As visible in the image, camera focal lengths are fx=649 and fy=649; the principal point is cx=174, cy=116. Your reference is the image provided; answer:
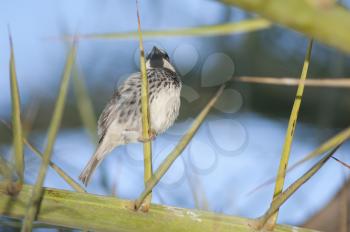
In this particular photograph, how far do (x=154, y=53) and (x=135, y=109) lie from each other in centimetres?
62

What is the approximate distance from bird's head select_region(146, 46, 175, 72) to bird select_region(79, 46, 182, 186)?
145mm

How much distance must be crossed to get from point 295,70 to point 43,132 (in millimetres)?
961

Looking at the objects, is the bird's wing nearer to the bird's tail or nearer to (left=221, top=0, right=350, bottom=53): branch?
the bird's tail

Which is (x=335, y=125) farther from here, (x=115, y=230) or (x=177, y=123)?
(x=115, y=230)

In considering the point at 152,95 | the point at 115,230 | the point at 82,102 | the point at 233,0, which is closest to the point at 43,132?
the point at 152,95

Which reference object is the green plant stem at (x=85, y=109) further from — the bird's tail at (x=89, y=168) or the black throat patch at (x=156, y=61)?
the black throat patch at (x=156, y=61)

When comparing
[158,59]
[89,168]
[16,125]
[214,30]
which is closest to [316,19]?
[214,30]

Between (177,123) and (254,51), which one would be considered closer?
(254,51)

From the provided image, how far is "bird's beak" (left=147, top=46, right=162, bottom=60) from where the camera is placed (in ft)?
10.3

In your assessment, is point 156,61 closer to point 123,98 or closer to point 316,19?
point 123,98

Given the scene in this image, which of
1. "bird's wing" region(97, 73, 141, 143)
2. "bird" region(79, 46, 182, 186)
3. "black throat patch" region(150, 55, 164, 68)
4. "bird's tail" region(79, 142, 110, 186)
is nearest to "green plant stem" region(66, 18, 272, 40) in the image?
A: "bird's tail" region(79, 142, 110, 186)

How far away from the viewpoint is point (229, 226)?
0.90 meters

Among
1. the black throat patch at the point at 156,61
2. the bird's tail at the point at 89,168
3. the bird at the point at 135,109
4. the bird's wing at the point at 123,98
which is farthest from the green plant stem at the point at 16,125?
the black throat patch at the point at 156,61

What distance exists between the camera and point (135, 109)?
2.67 metres
